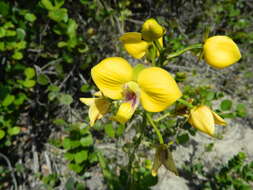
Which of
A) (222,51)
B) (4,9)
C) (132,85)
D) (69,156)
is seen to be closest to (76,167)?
(69,156)

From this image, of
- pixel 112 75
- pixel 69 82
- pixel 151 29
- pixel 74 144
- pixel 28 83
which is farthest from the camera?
pixel 69 82

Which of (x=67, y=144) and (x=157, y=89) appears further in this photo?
(x=67, y=144)

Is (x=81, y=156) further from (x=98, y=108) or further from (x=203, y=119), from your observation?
(x=203, y=119)

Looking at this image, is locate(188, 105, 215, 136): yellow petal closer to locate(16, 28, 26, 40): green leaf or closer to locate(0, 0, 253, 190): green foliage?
locate(0, 0, 253, 190): green foliage

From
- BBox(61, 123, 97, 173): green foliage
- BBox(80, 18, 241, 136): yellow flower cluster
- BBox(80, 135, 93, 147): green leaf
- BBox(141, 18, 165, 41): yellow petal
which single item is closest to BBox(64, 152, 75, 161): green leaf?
BBox(61, 123, 97, 173): green foliage

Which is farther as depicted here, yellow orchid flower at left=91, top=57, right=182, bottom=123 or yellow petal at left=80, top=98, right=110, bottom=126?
yellow petal at left=80, top=98, right=110, bottom=126

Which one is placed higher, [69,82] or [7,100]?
[7,100]
